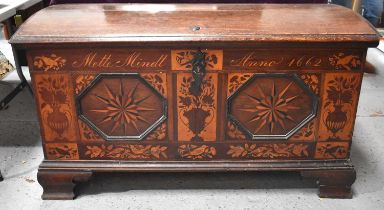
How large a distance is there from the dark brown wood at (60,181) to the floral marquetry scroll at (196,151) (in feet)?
1.39

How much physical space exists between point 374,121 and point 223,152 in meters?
1.26

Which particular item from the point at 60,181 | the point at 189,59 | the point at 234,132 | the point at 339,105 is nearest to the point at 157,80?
the point at 189,59

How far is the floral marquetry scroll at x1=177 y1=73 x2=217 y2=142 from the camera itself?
1.80m

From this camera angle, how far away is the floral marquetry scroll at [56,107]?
1791mm

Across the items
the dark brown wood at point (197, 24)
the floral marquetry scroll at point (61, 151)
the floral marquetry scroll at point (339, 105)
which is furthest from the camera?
the floral marquetry scroll at point (61, 151)

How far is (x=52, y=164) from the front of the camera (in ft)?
6.37

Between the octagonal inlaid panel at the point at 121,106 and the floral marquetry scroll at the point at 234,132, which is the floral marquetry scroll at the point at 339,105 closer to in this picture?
the floral marquetry scroll at the point at 234,132

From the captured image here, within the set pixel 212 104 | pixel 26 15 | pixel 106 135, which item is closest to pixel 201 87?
pixel 212 104

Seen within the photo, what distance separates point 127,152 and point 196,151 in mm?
302

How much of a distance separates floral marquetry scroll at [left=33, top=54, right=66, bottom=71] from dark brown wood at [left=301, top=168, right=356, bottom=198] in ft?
3.71

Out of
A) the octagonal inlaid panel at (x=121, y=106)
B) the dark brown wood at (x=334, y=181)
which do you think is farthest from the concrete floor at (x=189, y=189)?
the octagonal inlaid panel at (x=121, y=106)

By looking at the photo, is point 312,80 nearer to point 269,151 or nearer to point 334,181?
point 269,151

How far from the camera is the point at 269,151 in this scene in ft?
6.35

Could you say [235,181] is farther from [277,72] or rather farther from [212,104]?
[277,72]
